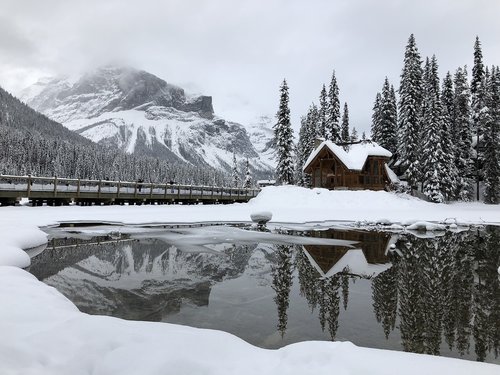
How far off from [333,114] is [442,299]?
4766 centimetres

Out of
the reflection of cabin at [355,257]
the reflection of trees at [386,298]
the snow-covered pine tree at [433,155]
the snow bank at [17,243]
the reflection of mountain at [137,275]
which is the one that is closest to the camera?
the reflection of trees at [386,298]

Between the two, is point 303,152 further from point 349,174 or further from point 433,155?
point 433,155

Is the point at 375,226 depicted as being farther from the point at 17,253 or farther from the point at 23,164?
the point at 23,164

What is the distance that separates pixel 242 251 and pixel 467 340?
7.93m

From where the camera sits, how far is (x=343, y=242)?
14602mm

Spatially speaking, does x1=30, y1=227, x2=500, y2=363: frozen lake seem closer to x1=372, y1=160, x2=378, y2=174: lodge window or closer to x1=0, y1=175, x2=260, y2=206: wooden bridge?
x1=0, y1=175, x2=260, y2=206: wooden bridge

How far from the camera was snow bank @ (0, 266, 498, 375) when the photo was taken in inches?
147

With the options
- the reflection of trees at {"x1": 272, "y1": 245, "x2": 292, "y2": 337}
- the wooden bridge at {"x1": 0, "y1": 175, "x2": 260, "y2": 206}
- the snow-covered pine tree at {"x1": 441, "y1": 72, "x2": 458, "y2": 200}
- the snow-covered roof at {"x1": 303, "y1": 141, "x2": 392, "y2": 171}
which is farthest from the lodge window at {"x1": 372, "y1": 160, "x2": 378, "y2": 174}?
the reflection of trees at {"x1": 272, "y1": 245, "x2": 292, "y2": 337}

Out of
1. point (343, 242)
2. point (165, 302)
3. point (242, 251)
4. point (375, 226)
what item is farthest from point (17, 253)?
point (375, 226)

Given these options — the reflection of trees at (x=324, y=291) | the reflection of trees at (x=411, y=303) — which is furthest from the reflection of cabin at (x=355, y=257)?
the reflection of trees at (x=411, y=303)

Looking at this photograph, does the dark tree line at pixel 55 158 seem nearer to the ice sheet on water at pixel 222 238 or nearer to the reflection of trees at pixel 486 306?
the ice sheet on water at pixel 222 238

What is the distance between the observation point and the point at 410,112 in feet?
147

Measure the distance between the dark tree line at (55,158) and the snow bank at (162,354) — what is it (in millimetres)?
77495

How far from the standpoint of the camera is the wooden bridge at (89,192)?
24125mm
